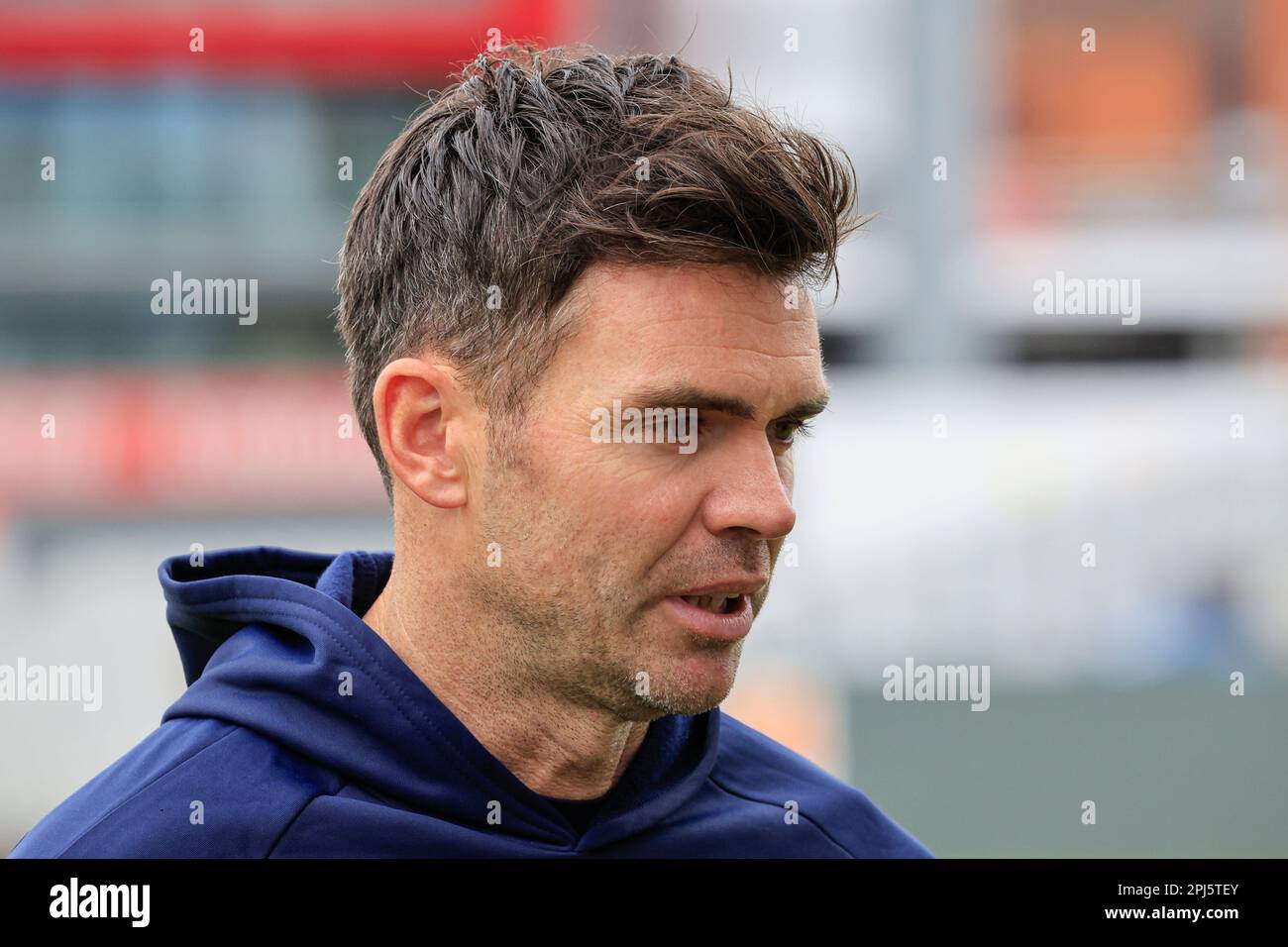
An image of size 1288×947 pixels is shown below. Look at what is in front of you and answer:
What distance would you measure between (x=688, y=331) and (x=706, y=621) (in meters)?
0.41

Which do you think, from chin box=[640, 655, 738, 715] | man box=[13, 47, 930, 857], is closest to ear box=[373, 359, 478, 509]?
man box=[13, 47, 930, 857]

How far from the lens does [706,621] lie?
2.17 m

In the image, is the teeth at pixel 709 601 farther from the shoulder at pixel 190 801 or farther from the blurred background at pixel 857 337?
the blurred background at pixel 857 337

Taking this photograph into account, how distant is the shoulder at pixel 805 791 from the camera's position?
2553mm

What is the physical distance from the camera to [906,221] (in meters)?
19.6

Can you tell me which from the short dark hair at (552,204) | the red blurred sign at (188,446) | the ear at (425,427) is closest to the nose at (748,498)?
the short dark hair at (552,204)

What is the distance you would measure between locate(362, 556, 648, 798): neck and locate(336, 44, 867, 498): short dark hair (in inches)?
12.1

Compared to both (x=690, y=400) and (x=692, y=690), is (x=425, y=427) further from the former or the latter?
(x=692, y=690)

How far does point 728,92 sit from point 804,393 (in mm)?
543

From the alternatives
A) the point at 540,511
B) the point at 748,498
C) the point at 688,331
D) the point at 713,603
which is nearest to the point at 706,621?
the point at 713,603

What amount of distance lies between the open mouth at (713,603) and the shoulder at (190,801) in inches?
22.4

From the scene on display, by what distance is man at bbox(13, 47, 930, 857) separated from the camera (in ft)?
7.06
